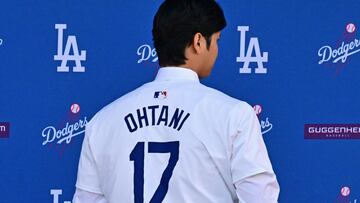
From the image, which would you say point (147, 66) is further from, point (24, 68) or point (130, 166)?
point (130, 166)

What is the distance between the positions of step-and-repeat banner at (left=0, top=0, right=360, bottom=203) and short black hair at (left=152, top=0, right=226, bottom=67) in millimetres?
1134

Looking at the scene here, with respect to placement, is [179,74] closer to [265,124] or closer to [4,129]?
[265,124]

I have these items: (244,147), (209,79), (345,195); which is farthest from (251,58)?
(244,147)

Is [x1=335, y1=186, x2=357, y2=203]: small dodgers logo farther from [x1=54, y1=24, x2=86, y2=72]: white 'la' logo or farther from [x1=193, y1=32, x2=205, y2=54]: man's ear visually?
[x1=193, y1=32, x2=205, y2=54]: man's ear

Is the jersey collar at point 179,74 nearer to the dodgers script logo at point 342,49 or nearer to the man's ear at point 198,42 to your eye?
the man's ear at point 198,42

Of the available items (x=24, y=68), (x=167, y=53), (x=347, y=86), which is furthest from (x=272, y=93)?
(x=167, y=53)

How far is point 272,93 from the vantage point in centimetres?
262

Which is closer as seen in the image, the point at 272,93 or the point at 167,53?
the point at 167,53

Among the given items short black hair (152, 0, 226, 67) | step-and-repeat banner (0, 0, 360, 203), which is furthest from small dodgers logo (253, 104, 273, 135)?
short black hair (152, 0, 226, 67)

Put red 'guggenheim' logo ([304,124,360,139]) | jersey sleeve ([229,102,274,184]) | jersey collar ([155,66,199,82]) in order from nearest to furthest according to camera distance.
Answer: jersey sleeve ([229,102,274,184]) → jersey collar ([155,66,199,82]) → red 'guggenheim' logo ([304,124,360,139])

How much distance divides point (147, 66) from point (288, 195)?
2.20 ft

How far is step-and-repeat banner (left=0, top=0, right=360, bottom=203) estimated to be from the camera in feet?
8.56

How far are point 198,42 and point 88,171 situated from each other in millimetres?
350

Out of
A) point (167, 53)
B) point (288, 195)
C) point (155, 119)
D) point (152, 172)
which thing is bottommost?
point (288, 195)
